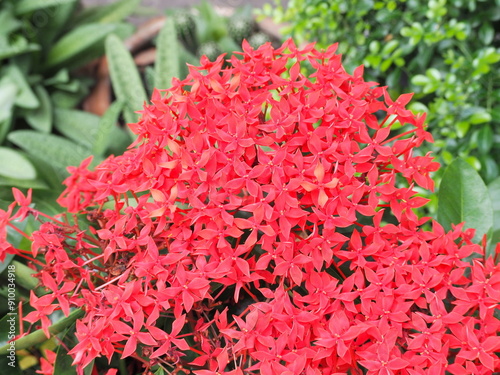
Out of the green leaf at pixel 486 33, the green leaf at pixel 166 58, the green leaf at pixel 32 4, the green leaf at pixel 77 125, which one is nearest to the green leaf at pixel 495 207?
the green leaf at pixel 486 33

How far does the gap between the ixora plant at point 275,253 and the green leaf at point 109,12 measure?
4.58ft

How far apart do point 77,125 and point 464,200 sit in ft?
3.92

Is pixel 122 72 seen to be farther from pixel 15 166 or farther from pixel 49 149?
pixel 15 166

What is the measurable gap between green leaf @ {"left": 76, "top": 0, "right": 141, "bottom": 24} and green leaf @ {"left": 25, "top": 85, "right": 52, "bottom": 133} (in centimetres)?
38

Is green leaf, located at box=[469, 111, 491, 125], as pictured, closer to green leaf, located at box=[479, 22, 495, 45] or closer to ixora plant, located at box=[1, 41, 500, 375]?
green leaf, located at box=[479, 22, 495, 45]

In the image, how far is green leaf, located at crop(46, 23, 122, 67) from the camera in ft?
5.37

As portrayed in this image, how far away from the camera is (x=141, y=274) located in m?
0.53

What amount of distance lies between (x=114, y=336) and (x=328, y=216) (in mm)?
248

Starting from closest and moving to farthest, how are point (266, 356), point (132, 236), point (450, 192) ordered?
point (266, 356) → point (132, 236) → point (450, 192)

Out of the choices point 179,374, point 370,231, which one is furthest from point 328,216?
point 179,374

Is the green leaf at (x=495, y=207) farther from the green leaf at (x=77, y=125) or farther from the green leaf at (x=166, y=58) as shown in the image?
the green leaf at (x=77, y=125)

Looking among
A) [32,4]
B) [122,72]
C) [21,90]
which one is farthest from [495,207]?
[32,4]

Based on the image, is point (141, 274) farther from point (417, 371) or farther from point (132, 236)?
point (417, 371)

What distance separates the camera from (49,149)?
52.2 inches
